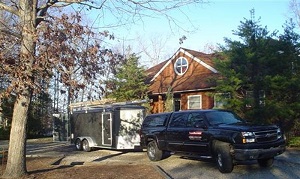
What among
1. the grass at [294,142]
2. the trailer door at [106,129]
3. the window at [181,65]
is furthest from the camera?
the window at [181,65]

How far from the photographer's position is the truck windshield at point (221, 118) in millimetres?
12383

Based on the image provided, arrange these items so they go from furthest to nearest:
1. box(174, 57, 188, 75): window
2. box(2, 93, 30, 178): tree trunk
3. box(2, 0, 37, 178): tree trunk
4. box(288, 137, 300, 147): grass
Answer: box(174, 57, 188, 75): window, box(288, 137, 300, 147): grass, box(2, 93, 30, 178): tree trunk, box(2, 0, 37, 178): tree trunk

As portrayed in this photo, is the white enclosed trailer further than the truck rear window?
Yes

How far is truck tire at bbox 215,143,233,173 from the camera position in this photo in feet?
36.1

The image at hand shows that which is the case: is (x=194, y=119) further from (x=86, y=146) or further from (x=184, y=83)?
(x=184, y=83)

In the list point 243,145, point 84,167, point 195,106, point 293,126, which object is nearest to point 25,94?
point 84,167

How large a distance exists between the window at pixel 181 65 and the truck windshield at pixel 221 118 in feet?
54.2

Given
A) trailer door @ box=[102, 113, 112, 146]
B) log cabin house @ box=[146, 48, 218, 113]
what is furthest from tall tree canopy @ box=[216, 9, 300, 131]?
trailer door @ box=[102, 113, 112, 146]

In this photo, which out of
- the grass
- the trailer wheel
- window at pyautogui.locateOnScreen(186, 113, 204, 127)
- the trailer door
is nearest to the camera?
window at pyautogui.locateOnScreen(186, 113, 204, 127)

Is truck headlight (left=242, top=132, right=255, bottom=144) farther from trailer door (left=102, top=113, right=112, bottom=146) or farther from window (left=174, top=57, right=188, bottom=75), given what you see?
window (left=174, top=57, right=188, bottom=75)

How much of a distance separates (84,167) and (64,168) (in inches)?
25.5

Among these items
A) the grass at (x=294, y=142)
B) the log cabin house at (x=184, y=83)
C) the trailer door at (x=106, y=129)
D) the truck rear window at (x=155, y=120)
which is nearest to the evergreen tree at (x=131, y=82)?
the log cabin house at (x=184, y=83)

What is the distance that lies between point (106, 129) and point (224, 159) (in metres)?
8.43

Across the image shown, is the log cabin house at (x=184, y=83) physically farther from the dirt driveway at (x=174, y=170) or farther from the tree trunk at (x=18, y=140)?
the tree trunk at (x=18, y=140)
